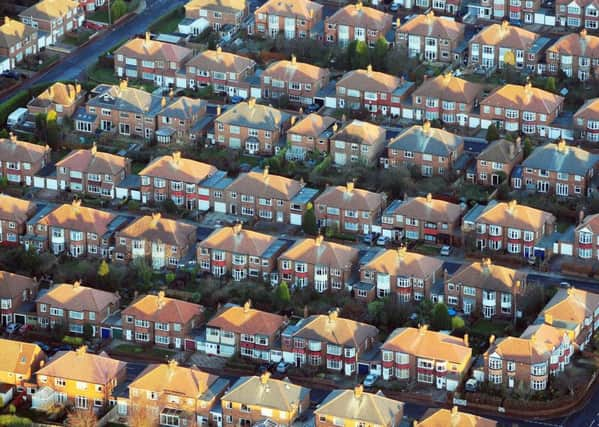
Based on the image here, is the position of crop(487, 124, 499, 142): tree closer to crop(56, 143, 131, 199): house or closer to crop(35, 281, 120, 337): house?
crop(56, 143, 131, 199): house

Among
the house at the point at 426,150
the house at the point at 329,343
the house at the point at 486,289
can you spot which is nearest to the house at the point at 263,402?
the house at the point at 329,343

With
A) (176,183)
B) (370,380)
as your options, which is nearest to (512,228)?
(370,380)

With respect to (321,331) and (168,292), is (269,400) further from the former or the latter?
(168,292)

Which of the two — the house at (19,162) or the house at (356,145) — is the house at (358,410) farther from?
the house at (19,162)

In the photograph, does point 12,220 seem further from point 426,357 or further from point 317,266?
point 426,357

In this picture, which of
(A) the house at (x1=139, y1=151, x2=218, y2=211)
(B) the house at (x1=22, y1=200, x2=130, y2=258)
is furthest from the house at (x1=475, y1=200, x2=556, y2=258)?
(B) the house at (x1=22, y1=200, x2=130, y2=258)

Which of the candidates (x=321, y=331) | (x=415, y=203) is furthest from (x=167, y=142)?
(x=321, y=331)
